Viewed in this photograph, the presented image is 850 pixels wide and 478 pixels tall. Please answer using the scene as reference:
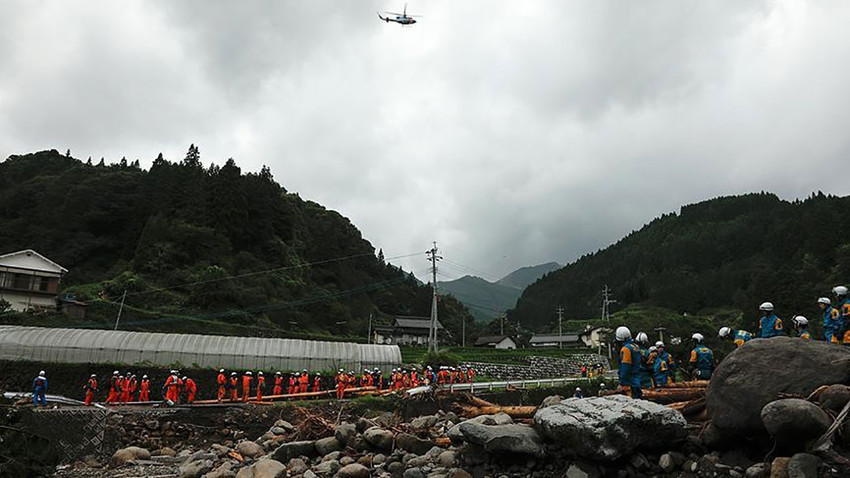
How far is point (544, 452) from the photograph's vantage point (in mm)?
10008

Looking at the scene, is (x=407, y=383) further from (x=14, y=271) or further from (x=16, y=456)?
(x=14, y=271)

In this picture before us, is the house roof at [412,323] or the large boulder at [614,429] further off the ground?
the house roof at [412,323]

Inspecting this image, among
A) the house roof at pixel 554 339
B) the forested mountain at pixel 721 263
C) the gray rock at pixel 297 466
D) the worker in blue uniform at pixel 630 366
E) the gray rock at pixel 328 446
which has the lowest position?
the gray rock at pixel 297 466

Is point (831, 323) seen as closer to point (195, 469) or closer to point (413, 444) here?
point (413, 444)

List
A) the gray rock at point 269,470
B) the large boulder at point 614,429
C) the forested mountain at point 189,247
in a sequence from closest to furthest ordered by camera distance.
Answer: the large boulder at point 614,429
the gray rock at point 269,470
the forested mountain at point 189,247

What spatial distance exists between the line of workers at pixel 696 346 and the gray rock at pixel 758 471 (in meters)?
3.35

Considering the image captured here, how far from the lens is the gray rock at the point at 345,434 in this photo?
13.5m

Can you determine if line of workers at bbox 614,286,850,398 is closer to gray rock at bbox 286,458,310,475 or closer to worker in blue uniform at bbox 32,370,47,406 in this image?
gray rock at bbox 286,458,310,475

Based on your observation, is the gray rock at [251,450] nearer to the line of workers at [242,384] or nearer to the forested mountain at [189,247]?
the line of workers at [242,384]

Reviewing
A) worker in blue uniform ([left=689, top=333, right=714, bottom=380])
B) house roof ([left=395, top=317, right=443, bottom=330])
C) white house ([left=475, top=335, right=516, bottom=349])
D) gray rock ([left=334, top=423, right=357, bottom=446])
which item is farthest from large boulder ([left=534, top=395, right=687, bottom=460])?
white house ([left=475, top=335, right=516, bottom=349])

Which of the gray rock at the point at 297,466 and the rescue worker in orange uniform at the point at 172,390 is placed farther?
the rescue worker in orange uniform at the point at 172,390

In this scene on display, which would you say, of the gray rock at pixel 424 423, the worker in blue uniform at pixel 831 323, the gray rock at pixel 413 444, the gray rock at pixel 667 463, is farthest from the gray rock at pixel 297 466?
the worker in blue uniform at pixel 831 323

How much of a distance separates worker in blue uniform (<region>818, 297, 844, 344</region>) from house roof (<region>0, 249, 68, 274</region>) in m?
57.9

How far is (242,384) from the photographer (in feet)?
113
